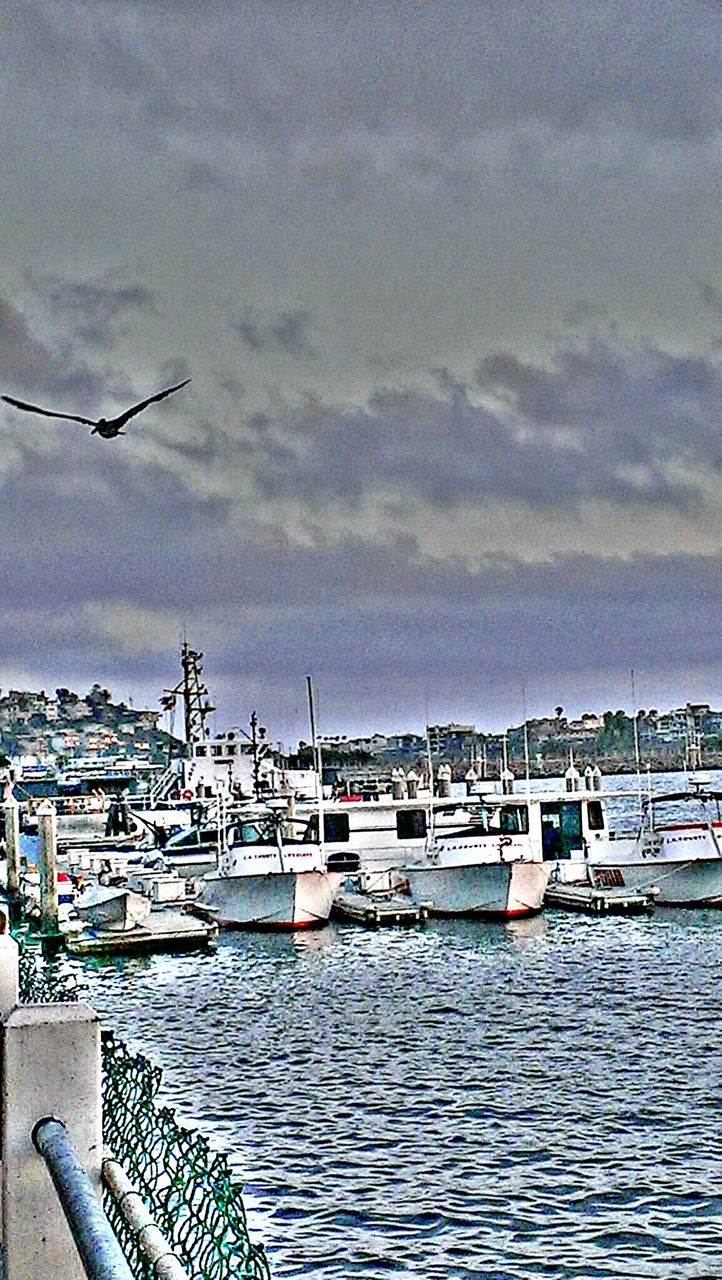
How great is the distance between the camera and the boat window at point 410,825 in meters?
61.5

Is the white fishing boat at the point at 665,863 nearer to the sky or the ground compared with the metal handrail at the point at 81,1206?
nearer to the ground

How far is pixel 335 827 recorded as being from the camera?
60.9 meters

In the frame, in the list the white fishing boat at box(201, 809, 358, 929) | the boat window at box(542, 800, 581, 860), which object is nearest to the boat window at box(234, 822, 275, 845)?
the white fishing boat at box(201, 809, 358, 929)

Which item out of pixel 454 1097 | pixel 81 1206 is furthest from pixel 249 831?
Result: pixel 81 1206

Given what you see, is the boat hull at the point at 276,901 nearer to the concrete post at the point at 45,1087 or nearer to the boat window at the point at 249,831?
the boat window at the point at 249,831

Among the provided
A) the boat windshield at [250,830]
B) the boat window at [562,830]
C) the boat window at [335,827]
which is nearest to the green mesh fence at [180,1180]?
the boat windshield at [250,830]

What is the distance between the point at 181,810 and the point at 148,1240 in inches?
3100

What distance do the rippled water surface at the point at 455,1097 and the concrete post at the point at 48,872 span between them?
264 cm

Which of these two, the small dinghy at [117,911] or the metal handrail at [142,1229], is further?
the small dinghy at [117,911]

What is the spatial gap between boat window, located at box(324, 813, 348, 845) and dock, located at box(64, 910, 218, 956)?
55.7ft

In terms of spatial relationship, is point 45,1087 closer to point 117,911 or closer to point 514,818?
point 117,911

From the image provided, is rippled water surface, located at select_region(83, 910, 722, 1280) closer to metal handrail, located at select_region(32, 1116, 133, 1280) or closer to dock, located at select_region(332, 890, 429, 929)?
dock, located at select_region(332, 890, 429, 929)

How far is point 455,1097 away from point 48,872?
67.0 ft

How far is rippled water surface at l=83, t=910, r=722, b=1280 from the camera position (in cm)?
1662
